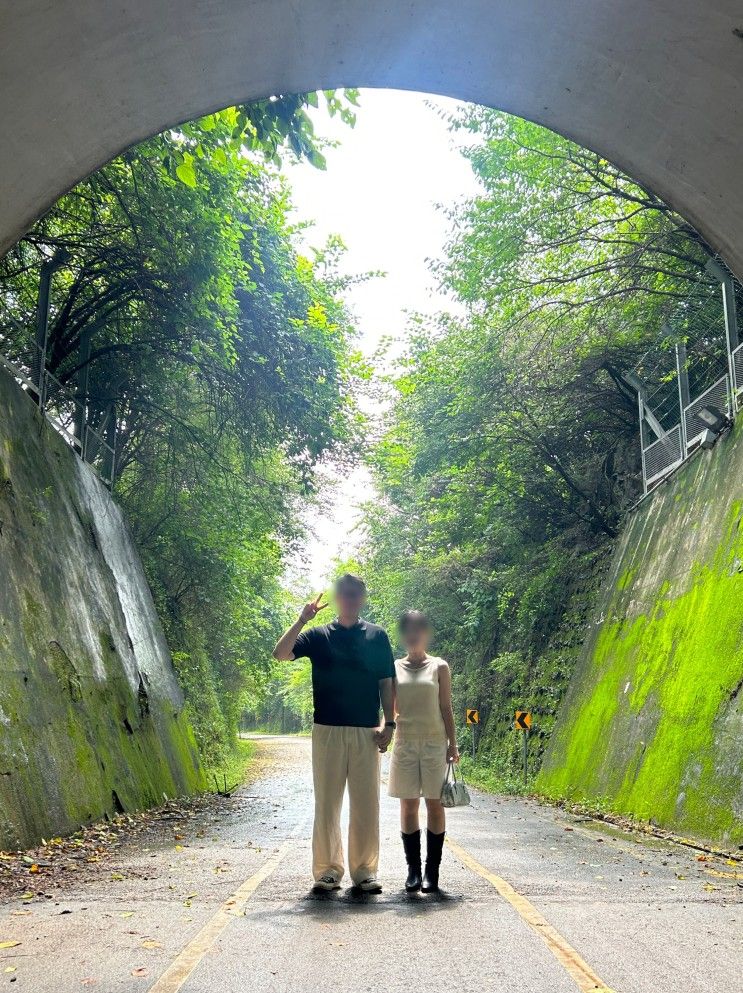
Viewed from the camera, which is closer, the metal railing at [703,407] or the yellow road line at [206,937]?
the yellow road line at [206,937]

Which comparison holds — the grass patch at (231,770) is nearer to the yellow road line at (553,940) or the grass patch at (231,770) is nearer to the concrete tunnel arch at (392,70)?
the yellow road line at (553,940)

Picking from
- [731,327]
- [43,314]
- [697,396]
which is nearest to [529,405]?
[697,396]

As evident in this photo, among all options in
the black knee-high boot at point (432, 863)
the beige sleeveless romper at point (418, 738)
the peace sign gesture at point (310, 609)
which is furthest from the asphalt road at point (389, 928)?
the peace sign gesture at point (310, 609)

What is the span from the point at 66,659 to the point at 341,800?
642 centimetres

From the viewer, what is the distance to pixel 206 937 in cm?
530

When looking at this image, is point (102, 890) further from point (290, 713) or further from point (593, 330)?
point (290, 713)

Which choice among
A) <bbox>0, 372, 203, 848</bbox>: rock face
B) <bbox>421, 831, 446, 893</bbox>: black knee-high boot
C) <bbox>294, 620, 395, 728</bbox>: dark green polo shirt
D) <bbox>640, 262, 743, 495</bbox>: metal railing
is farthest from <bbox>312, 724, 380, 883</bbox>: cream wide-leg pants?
<bbox>640, 262, 743, 495</bbox>: metal railing

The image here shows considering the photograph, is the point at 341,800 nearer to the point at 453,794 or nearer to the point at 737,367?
the point at 453,794

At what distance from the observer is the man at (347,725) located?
6500 mm

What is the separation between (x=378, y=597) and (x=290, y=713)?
58.6m

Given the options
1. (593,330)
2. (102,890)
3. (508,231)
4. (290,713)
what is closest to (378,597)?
(593,330)

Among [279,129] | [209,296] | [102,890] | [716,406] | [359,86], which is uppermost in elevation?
[209,296]

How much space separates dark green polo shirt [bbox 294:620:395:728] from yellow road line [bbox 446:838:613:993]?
1.53m

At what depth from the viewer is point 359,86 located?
4.57 metres
